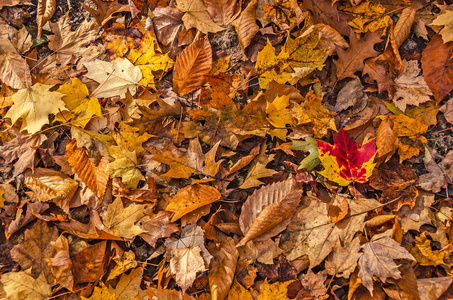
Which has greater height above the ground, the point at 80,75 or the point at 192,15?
the point at 192,15

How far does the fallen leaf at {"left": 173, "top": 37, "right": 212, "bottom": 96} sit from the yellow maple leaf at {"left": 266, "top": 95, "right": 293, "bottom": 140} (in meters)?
0.48

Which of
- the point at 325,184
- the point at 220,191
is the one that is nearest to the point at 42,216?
the point at 220,191

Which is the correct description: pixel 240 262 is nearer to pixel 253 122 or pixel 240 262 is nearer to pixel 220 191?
pixel 220 191

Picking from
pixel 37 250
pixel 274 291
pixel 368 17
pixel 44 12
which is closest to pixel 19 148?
pixel 37 250

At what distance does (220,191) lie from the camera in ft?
5.62

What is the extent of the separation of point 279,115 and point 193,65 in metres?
0.63

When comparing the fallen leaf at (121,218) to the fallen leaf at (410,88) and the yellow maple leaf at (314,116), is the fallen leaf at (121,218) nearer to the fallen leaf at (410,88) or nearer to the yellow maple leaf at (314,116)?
the yellow maple leaf at (314,116)

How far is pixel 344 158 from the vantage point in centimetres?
162

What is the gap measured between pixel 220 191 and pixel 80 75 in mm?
1247

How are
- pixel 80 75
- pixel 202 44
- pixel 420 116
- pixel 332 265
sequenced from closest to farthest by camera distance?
pixel 332 265 < pixel 420 116 < pixel 202 44 < pixel 80 75

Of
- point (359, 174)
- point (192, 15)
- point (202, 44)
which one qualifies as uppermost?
point (192, 15)

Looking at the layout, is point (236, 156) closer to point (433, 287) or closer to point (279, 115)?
point (279, 115)

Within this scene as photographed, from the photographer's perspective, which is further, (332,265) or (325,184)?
(325,184)

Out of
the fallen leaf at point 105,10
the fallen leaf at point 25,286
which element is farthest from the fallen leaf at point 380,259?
the fallen leaf at point 105,10
